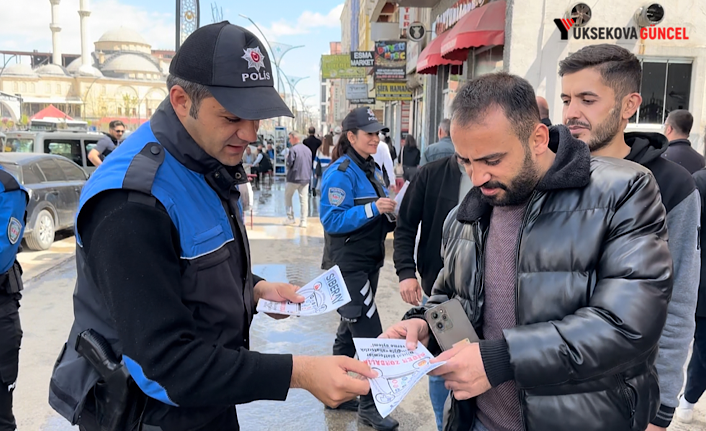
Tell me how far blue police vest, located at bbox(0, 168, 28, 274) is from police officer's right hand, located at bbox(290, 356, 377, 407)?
1979 millimetres

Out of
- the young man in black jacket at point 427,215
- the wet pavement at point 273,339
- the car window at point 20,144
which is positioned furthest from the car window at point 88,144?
the young man in black jacket at point 427,215

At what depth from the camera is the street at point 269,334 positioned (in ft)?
12.9

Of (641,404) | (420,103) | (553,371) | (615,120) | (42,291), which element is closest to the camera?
(553,371)

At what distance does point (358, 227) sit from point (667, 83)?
738 centimetres

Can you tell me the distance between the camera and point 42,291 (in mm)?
6977

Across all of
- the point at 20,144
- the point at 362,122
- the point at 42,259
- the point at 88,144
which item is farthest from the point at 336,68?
the point at 362,122

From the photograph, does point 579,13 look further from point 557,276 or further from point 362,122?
point 557,276

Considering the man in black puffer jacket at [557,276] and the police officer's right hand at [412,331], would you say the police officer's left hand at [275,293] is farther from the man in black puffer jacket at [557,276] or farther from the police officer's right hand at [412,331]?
the man in black puffer jacket at [557,276]

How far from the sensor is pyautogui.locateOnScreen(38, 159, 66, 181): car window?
10.1 metres

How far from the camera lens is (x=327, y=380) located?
66.5 inches

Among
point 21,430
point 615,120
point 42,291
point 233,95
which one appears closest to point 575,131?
point 615,120

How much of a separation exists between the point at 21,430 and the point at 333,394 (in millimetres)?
3242

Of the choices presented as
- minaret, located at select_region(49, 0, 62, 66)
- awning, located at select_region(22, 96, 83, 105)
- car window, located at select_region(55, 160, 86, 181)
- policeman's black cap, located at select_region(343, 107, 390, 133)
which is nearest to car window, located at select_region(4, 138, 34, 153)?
car window, located at select_region(55, 160, 86, 181)

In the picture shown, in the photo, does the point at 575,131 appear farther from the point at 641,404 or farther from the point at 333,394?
the point at 333,394
